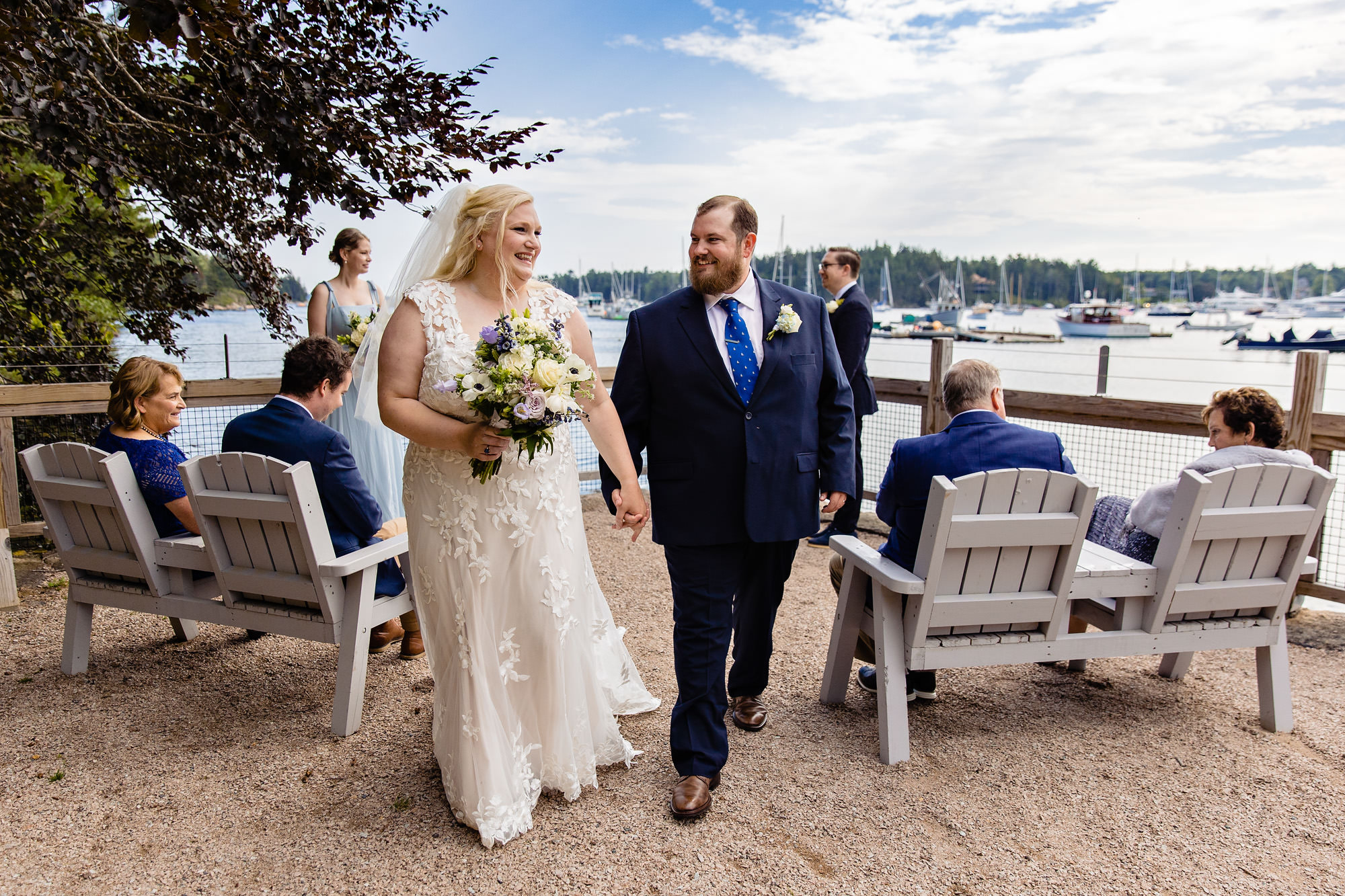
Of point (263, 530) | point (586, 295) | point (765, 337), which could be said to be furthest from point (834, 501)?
point (586, 295)

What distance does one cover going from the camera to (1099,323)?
2658 centimetres

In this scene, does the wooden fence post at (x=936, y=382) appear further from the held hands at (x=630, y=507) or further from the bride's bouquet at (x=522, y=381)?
the bride's bouquet at (x=522, y=381)

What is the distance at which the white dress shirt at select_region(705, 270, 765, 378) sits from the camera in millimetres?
3035

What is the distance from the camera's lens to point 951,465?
3295 mm

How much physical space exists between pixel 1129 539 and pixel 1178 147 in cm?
2625

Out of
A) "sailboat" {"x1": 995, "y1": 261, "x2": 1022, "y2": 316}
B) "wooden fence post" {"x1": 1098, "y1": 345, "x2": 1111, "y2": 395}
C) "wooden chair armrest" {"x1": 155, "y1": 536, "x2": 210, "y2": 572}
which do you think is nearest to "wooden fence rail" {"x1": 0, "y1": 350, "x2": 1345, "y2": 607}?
"wooden fence post" {"x1": 1098, "y1": 345, "x2": 1111, "y2": 395}

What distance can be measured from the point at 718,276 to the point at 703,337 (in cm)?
23

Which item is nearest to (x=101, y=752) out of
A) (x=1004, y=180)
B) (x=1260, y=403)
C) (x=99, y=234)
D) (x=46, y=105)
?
(x=46, y=105)

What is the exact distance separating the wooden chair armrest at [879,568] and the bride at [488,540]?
1.00 metres

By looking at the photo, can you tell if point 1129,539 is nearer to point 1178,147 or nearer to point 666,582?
point 666,582

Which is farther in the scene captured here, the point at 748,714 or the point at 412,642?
the point at 412,642

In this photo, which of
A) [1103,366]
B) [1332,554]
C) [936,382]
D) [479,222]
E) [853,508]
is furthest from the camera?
[936,382]

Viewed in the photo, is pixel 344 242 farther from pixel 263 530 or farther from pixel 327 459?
pixel 263 530

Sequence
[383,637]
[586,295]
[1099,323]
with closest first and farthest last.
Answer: [383,637], [586,295], [1099,323]
